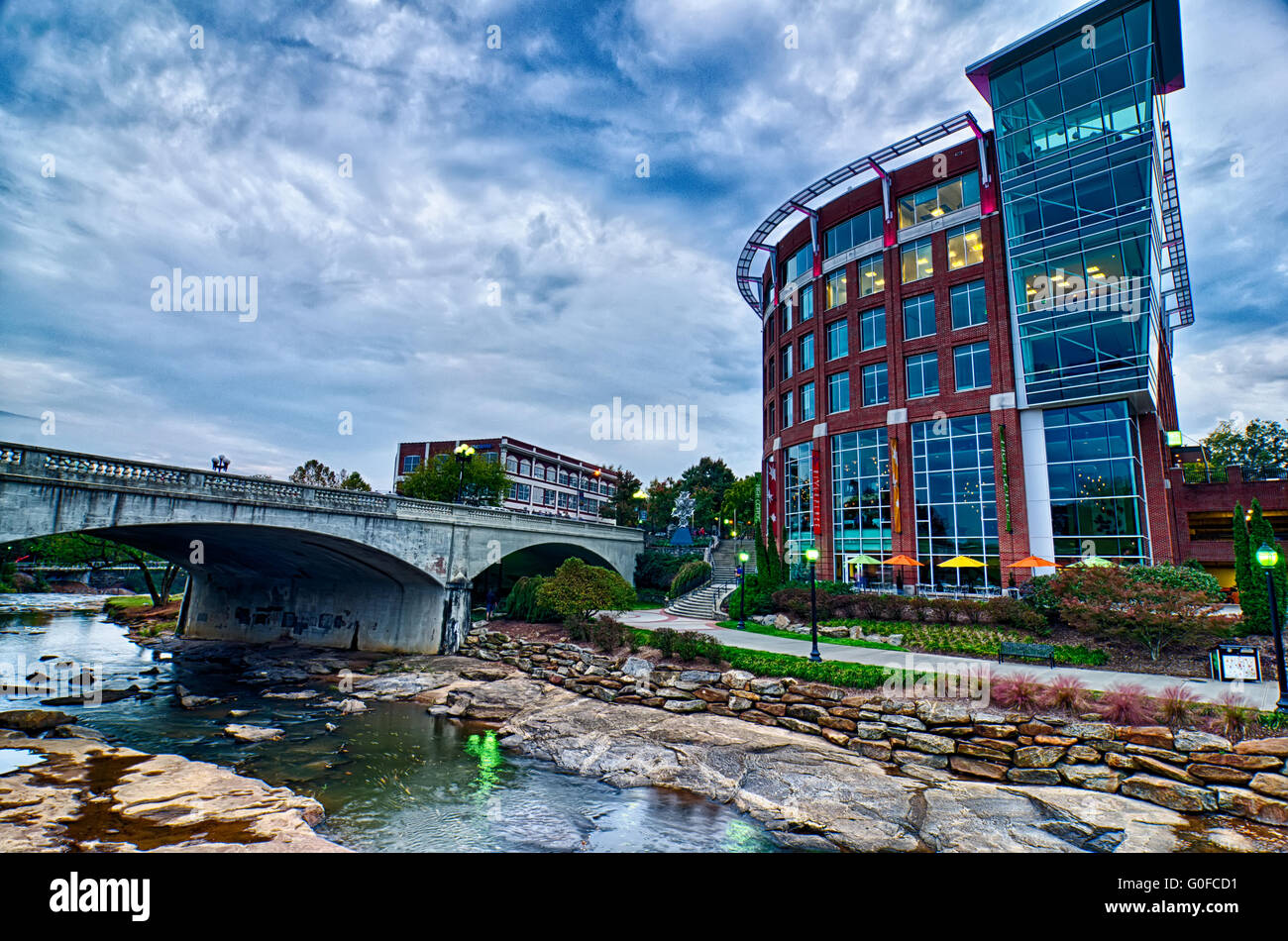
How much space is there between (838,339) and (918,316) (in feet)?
16.5

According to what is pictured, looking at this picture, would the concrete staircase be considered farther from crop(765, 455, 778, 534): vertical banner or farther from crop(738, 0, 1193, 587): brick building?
crop(738, 0, 1193, 587): brick building

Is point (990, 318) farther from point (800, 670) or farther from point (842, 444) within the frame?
point (800, 670)

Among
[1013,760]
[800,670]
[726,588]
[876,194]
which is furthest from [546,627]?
[876,194]

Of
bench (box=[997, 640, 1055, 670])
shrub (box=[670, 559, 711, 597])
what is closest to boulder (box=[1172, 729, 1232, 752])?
bench (box=[997, 640, 1055, 670])

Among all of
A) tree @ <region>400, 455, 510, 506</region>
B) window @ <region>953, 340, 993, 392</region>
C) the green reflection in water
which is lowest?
the green reflection in water

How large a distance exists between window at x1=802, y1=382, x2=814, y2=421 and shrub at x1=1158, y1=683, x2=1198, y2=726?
26768mm

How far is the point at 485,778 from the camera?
13.5 m

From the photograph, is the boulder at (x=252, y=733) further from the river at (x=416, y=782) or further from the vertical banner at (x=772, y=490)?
the vertical banner at (x=772, y=490)

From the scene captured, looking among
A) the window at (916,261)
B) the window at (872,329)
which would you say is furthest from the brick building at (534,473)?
the window at (916,261)

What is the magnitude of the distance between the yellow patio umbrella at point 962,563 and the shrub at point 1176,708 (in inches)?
611

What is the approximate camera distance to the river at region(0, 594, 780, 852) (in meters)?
10.3

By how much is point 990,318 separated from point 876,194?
1098 cm

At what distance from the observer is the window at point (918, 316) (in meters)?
33.1

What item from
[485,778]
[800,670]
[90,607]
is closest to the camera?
[485,778]
